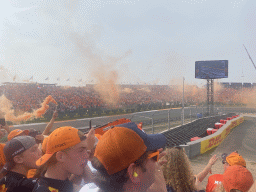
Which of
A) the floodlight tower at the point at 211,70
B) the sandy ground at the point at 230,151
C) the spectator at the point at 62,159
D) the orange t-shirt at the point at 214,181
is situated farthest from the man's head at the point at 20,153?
the floodlight tower at the point at 211,70

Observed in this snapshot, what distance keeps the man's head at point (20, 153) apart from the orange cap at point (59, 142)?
0.56 m

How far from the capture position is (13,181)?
6.40ft

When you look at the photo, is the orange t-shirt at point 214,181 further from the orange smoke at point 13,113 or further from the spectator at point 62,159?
the orange smoke at point 13,113

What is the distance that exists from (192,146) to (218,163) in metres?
1.36

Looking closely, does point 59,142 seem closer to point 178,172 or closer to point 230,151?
point 178,172

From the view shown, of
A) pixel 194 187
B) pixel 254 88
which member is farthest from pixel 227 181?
pixel 254 88

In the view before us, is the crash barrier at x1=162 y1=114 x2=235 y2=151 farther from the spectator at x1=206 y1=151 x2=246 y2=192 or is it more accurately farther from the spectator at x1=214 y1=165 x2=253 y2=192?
the spectator at x1=214 y1=165 x2=253 y2=192

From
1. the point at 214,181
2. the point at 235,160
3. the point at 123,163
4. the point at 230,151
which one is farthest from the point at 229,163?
the point at 230,151

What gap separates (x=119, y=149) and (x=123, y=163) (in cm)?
9

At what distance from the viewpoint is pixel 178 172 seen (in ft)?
6.47

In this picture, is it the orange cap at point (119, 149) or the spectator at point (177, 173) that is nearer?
the orange cap at point (119, 149)

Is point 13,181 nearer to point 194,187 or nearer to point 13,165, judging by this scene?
point 13,165

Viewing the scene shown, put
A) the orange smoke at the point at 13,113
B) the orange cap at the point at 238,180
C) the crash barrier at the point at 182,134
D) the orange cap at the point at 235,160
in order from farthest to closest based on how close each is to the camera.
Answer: the orange smoke at the point at 13,113
the crash barrier at the point at 182,134
the orange cap at the point at 235,160
the orange cap at the point at 238,180

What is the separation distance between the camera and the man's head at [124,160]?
1.05m
